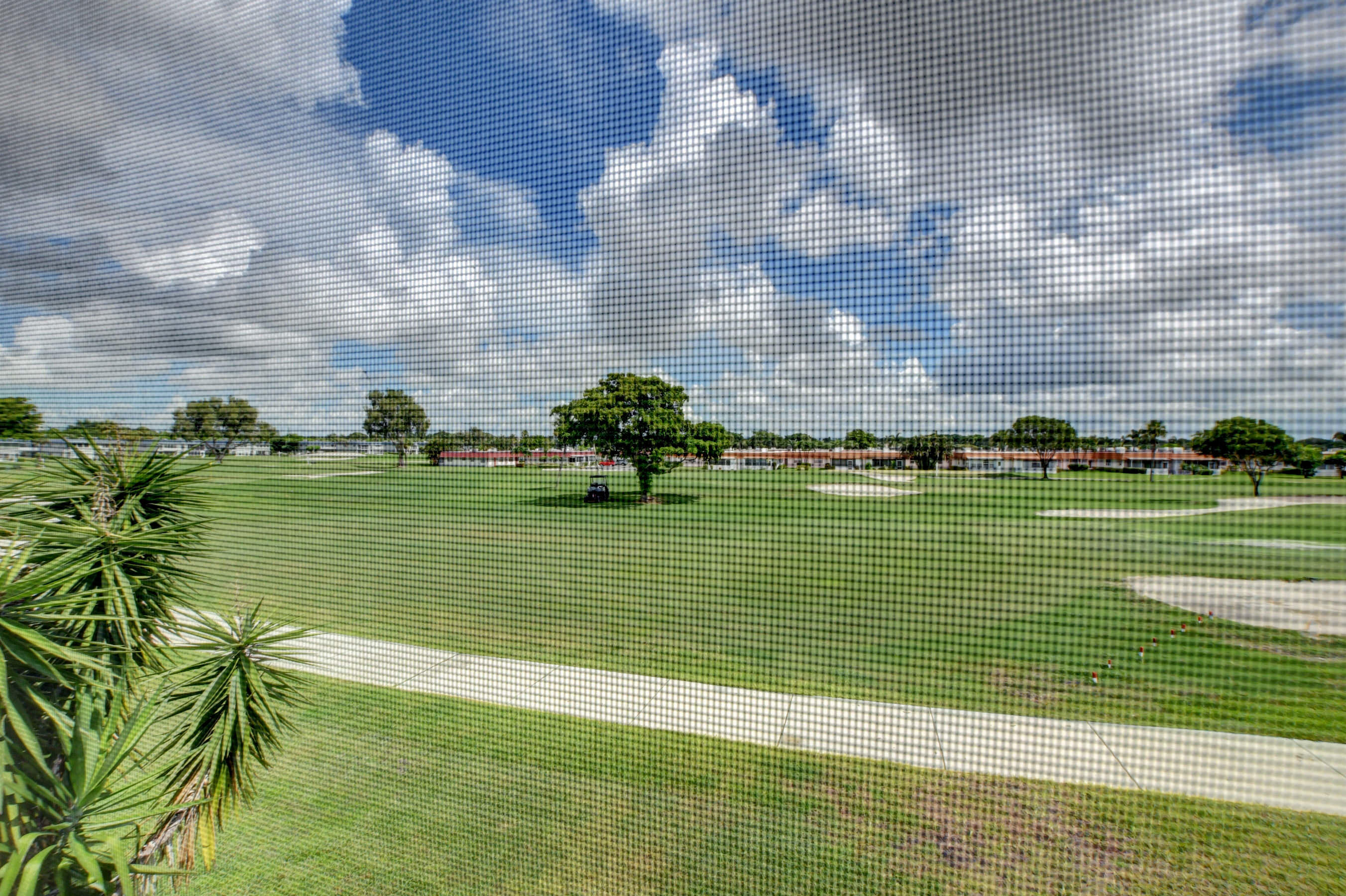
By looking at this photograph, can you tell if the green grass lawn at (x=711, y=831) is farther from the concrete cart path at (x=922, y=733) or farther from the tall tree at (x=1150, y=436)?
the tall tree at (x=1150, y=436)

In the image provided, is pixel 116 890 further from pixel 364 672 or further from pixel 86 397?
pixel 86 397

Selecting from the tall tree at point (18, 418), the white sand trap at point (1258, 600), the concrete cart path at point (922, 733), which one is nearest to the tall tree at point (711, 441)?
the concrete cart path at point (922, 733)

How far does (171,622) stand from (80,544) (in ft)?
0.87

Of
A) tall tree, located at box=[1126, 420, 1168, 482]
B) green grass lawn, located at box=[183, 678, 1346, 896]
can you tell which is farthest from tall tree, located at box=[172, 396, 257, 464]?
tall tree, located at box=[1126, 420, 1168, 482]

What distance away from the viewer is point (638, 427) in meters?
7.81

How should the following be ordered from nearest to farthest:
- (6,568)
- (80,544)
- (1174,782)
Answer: (6,568), (80,544), (1174,782)

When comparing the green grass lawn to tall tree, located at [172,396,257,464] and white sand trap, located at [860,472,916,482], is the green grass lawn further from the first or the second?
tall tree, located at [172,396,257,464]

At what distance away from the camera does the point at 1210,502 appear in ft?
8.63

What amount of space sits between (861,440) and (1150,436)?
3.56 ft

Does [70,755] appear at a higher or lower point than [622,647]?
higher

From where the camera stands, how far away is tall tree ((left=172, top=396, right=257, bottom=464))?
11.4 feet

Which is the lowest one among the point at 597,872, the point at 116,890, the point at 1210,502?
the point at 597,872

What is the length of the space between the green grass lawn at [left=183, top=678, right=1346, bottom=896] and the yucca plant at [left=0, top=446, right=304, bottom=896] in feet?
2.34

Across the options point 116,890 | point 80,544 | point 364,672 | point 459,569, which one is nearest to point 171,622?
point 80,544
